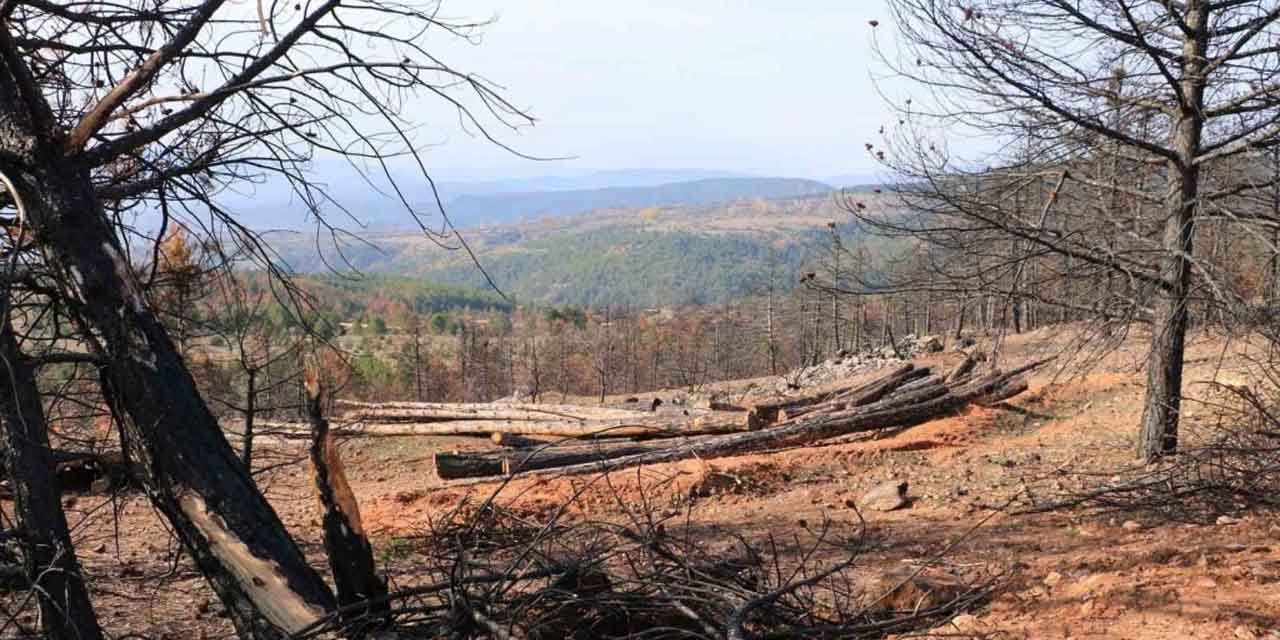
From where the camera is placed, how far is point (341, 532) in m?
3.62

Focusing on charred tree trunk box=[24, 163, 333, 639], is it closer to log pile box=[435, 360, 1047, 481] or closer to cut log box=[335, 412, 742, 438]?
log pile box=[435, 360, 1047, 481]

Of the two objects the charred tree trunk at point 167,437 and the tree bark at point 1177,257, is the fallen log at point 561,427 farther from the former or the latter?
the charred tree trunk at point 167,437

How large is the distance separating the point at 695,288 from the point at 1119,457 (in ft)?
484

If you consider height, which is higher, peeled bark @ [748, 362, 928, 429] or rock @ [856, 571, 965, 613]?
rock @ [856, 571, 965, 613]

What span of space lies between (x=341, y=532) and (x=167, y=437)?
759 millimetres

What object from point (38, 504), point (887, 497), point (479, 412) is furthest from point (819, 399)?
point (38, 504)

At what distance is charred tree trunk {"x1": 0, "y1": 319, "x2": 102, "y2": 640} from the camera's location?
317 cm

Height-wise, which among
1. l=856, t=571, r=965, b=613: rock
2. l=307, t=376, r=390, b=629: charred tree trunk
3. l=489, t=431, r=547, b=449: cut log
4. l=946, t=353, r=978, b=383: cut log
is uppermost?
l=307, t=376, r=390, b=629: charred tree trunk

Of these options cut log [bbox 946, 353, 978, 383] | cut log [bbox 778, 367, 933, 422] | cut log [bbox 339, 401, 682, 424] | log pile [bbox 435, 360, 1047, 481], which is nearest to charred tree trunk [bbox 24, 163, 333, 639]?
log pile [bbox 435, 360, 1047, 481]

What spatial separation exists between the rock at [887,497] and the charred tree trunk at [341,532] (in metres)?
5.08

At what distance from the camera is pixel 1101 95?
6402 millimetres

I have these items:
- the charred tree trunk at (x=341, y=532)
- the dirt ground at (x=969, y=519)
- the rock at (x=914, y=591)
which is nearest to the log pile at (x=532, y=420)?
the dirt ground at (x=969, y=519)

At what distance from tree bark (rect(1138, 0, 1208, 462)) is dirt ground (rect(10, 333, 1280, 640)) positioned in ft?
1.18

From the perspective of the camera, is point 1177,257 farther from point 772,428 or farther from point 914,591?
point 772,428
